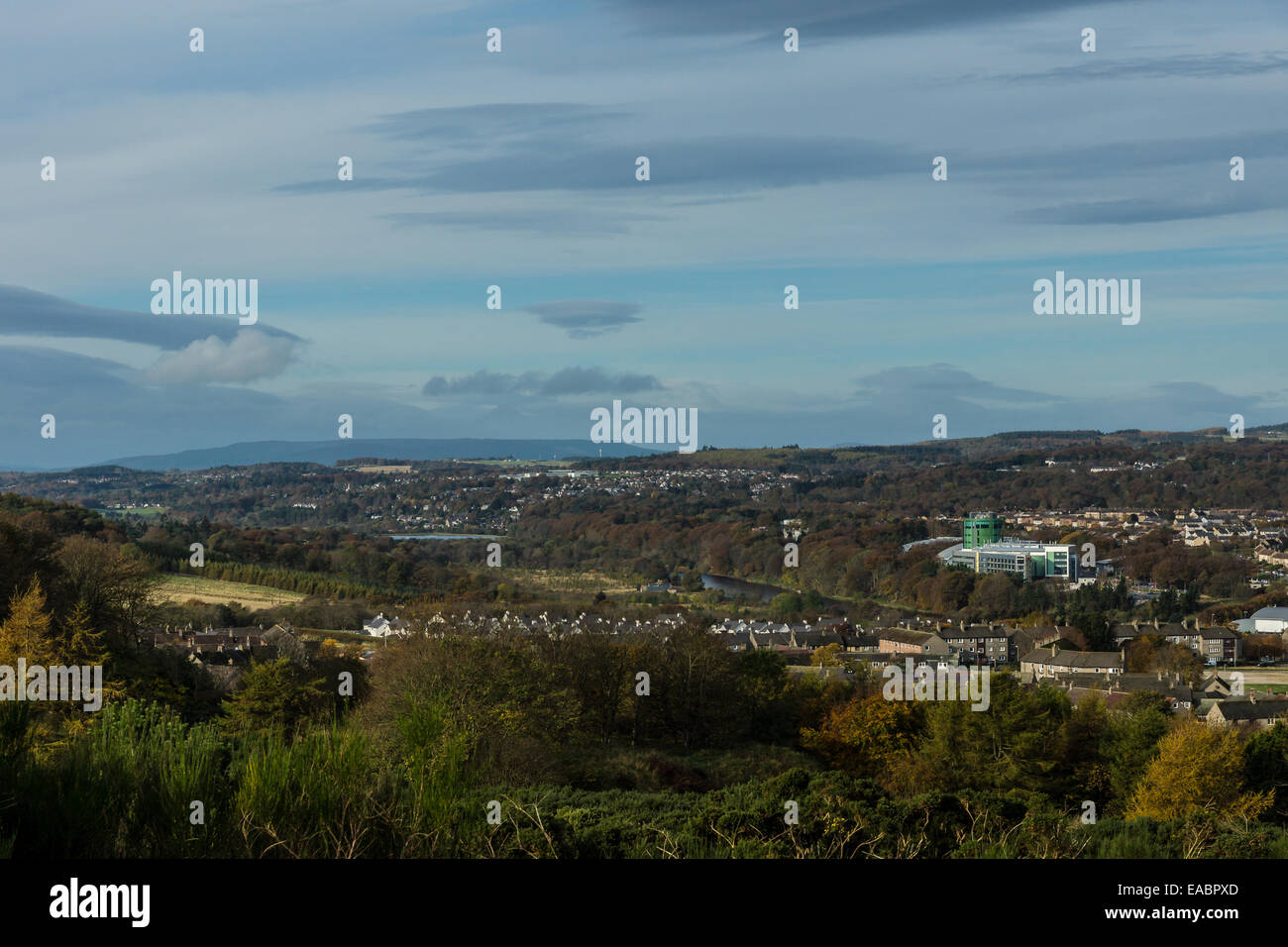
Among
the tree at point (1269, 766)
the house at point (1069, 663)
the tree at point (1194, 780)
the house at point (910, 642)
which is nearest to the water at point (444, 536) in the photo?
the house at point (910, 642)

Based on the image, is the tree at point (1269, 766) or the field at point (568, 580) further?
the field at point (568, 580)

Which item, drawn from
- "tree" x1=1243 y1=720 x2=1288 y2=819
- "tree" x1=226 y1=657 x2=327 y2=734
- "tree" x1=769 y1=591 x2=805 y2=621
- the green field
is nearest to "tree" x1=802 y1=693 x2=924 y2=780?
"tree" x1=1243 y1=720 x2=1288 y2=819

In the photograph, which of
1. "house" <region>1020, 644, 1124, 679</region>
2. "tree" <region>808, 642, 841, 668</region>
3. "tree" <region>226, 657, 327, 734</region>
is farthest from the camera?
"house" <region>1020, 644, 1124, 679</region>

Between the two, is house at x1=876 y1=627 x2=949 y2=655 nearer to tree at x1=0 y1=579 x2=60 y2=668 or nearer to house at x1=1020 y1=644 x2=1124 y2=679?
house at x1=1020 y1=644 x2=1124 y2=679

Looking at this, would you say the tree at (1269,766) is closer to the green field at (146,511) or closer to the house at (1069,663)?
the house at (1069,663)

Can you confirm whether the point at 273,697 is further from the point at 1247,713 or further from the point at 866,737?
the point at 1247,713

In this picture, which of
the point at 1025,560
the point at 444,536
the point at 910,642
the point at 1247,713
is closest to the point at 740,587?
the point at 1025,560
